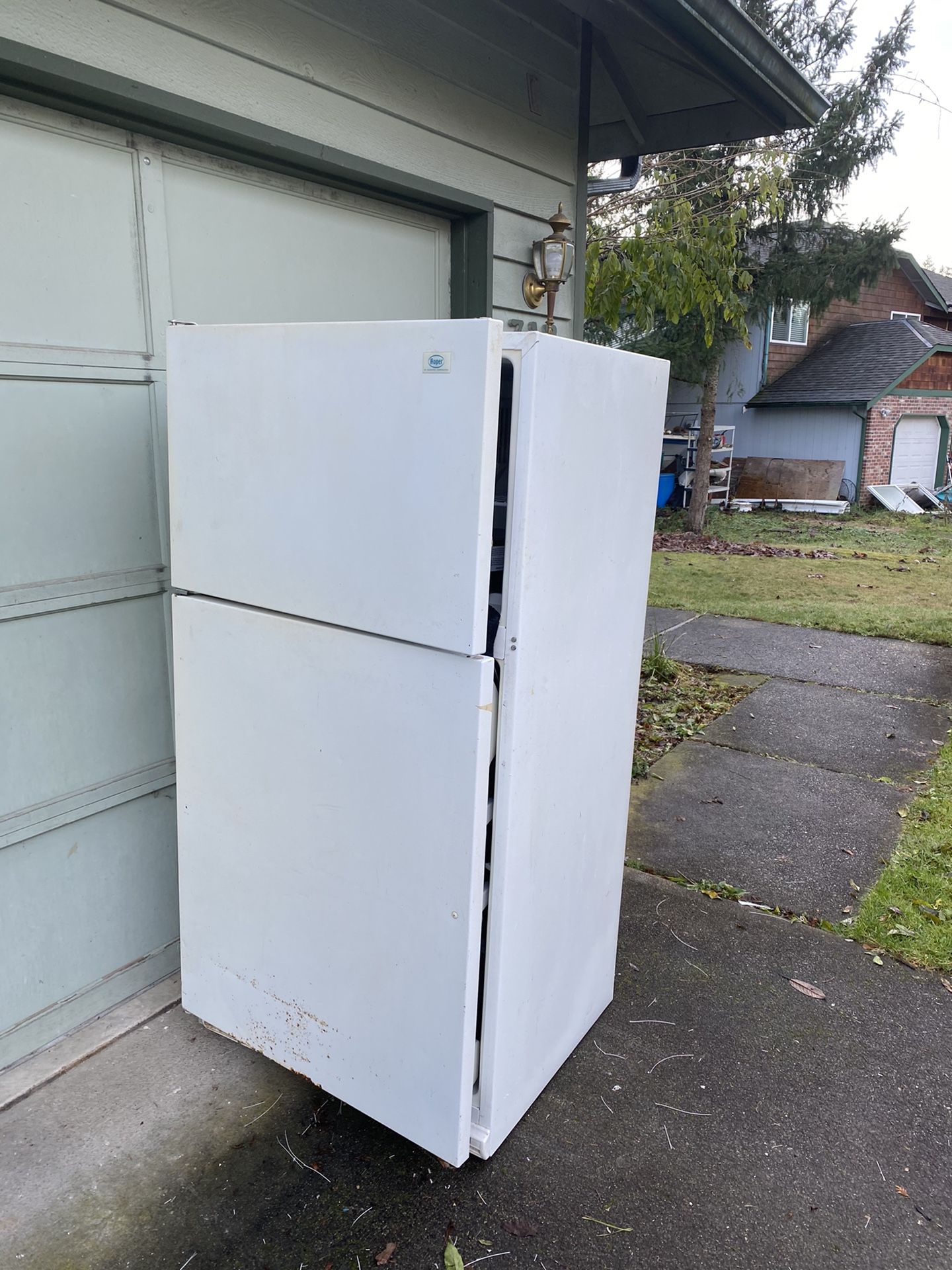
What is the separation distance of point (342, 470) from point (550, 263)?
208 cm

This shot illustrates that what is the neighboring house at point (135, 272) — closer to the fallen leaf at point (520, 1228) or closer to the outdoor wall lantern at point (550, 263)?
the outdoor wall lantern at point (550, 263)

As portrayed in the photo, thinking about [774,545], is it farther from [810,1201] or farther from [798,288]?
[810,1201]

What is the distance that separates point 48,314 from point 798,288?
13.6m

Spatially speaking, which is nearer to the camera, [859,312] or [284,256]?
[284,256]

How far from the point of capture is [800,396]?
16.8 metres

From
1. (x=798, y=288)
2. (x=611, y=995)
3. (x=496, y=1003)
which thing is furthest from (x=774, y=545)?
(x=496, y=1003)

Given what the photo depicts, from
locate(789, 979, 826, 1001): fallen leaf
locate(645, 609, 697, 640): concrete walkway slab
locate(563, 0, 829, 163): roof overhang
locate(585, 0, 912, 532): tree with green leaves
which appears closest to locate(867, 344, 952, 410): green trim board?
locate(585, 0, 912, 532): tree with green leaves

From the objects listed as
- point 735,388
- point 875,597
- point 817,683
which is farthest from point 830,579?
point 735,388

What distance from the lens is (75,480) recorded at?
6.91 feet

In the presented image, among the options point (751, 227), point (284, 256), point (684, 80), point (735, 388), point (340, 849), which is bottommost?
point (340, 849)

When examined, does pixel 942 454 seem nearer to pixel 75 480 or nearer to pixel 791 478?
pixel 791 478

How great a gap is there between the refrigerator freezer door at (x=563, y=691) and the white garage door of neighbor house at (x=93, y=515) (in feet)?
3.80

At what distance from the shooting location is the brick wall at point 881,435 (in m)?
16.2

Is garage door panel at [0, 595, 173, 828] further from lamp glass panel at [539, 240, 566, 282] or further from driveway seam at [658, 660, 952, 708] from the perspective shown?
driveway seam at [658, 660, 952, 708]
